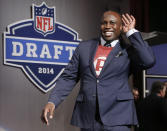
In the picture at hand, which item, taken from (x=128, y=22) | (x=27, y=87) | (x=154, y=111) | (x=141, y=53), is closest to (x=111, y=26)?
(x=128, y=22)

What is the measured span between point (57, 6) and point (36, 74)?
88cm

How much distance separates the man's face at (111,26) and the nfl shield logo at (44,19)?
2296 millimetres

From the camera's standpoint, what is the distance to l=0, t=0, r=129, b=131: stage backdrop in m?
3.98

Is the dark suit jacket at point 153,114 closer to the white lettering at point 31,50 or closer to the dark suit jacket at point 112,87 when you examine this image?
the white lettering at point 31,50

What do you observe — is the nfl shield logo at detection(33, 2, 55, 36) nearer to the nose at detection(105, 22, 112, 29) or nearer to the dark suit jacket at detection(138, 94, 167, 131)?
the dark suit jacket at detection(138, 94, 167, 131)

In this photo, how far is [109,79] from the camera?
188cm

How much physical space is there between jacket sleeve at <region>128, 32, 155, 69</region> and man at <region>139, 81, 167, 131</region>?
2.11 meters

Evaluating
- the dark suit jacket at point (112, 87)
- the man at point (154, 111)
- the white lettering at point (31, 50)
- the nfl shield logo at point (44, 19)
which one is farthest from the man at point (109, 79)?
the nfl shield logo at point (44, 19)

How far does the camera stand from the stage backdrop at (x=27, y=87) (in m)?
3.98

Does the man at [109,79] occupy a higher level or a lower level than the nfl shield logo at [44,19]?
lower

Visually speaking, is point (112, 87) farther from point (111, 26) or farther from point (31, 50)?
point (31, 50)

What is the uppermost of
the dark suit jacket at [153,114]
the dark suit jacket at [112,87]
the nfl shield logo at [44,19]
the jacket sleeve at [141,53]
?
the nfl shield logo at [44,19]

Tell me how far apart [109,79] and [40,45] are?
2415 millimetres

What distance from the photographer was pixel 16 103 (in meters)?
4.03
